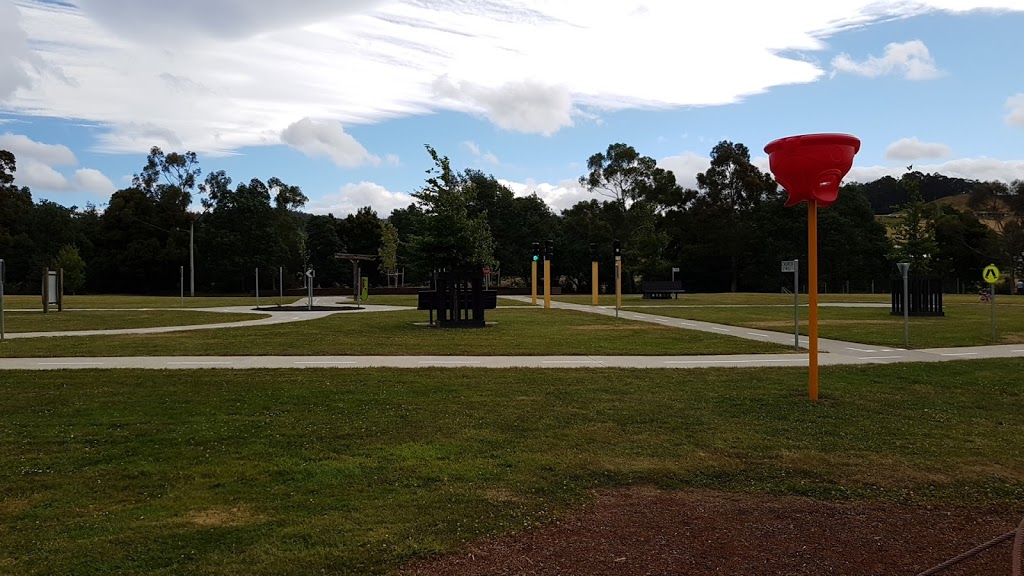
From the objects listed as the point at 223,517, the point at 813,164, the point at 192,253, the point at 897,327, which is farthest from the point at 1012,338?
the point at 192,253

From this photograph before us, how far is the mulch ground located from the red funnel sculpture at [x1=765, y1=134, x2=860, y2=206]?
4.38m

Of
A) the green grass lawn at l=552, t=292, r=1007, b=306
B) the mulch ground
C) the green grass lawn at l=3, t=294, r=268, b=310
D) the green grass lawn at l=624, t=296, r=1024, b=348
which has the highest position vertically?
the green grass lawn at l=3, t=294, r=268, b=310

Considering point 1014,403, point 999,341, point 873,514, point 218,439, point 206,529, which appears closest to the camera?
point 206,529

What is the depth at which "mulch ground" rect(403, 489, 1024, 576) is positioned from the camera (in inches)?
155

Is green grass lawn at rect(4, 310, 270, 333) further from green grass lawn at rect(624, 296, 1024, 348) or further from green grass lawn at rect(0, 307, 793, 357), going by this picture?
green grass lawn at rect(624, 296, 1024, 348)

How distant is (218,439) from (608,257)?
62615 millimetres

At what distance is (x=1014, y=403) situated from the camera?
8.81 metres

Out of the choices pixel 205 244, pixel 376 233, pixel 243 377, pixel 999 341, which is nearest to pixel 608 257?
pixel 376 233

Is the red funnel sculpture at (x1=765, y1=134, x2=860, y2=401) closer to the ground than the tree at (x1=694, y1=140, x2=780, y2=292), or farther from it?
closer to the ground

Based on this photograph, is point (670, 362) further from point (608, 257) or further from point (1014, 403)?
point (608, 257)

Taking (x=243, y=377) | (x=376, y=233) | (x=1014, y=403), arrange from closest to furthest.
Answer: (x=1014, y=403)
(x=243, y=377)
(x=376, y=233)

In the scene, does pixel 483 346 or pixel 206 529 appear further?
pixel 483 346

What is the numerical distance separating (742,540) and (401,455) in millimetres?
2985

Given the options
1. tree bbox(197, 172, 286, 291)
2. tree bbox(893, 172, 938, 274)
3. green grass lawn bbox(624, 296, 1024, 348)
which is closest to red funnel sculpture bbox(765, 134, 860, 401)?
green grass lawn bbox(624, 296, 1024, 348)
